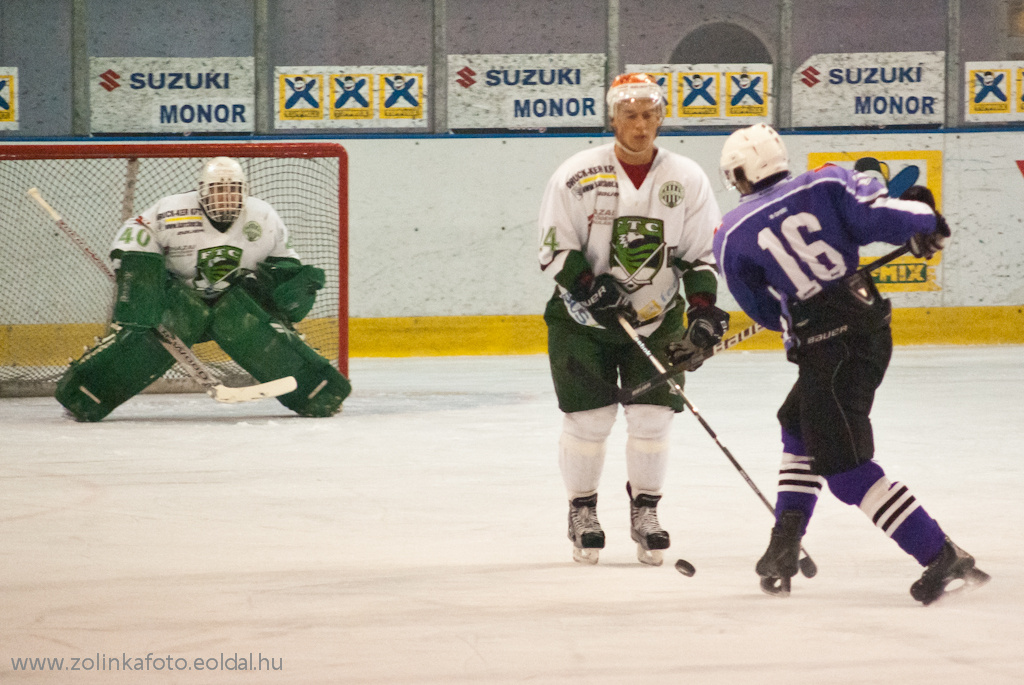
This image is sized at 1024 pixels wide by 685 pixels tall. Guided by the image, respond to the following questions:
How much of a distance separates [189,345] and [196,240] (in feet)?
1.60

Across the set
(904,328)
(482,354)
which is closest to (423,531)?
(482,354)

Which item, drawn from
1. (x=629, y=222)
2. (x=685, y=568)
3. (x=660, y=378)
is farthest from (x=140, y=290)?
(x=685, y=568)

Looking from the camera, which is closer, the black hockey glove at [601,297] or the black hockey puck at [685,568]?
the black hockey puck at [685,568]

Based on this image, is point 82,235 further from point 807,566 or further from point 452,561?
point 807,566

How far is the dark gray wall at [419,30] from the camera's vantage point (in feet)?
29.0

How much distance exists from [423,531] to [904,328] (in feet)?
20.4

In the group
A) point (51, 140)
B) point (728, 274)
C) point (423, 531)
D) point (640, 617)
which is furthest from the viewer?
point (51, 140)

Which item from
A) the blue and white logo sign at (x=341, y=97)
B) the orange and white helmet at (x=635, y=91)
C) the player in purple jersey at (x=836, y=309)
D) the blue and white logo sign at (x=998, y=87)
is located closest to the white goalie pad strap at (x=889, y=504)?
the player in purple jersey at (x=836, y=309)

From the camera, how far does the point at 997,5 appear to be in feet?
30.3

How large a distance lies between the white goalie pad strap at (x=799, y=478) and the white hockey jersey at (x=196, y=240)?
12.2ft

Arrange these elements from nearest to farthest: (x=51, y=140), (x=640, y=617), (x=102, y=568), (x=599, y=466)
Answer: (x=640, y=617)
(x=102, y=568)
(x=599, y=466)
(x=51, y=140)

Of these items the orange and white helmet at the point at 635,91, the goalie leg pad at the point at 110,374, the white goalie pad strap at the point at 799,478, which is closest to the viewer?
the white goalie pad strap at the point at 799,478

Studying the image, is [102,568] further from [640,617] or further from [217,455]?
[217,455]

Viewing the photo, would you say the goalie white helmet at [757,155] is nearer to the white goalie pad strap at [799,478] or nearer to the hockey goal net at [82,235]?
the white goalie pad strap at [799,478]
